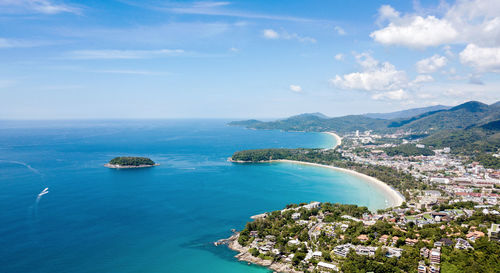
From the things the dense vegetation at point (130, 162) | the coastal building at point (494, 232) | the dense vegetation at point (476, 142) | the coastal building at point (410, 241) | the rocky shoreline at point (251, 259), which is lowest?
the rocky shoreline at point (251, 259)

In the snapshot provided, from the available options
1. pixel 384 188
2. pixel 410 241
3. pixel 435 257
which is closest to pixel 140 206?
pixel 410 241

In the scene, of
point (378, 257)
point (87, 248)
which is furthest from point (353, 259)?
point (87, 248)

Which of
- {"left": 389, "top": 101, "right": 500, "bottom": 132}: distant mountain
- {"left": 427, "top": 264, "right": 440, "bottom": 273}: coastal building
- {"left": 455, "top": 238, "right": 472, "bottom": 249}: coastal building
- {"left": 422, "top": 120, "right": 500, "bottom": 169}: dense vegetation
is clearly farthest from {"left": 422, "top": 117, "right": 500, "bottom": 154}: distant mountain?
{"left": 427, "top": 264, "right": 440, "bottom": 273}: coastal building

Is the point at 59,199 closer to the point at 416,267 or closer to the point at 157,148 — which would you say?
the point at 416,267

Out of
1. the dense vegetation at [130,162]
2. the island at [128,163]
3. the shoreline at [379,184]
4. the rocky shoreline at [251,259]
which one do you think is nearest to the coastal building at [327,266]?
the rocky shoreline at [251,259]

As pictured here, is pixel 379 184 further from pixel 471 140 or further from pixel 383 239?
pixel 471 140

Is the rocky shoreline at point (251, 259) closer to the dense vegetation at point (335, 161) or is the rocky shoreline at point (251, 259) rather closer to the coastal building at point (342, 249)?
the coastal building at point (342, 249)

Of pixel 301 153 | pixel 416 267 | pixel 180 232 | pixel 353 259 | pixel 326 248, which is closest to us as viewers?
pixel 416 267
